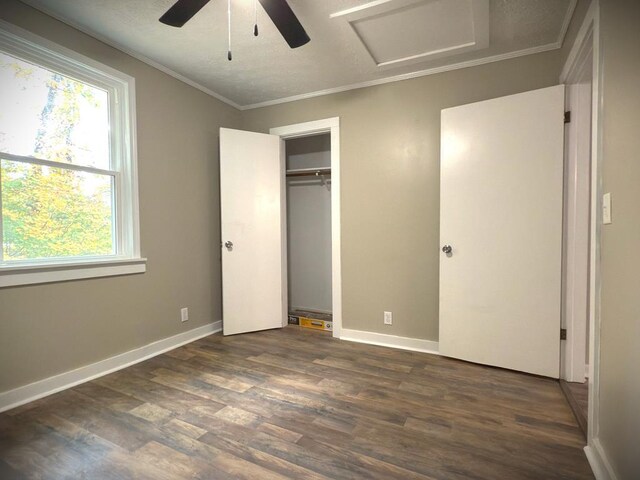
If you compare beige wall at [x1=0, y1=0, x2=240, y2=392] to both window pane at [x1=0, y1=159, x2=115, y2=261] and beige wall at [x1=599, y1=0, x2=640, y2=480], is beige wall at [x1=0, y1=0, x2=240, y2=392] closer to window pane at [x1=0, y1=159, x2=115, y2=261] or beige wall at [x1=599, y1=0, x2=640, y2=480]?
window pane at [x1=0, y1=159, x2=115, y2=261]

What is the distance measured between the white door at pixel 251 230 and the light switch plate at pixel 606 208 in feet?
8.43

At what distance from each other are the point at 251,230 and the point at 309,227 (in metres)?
0.82

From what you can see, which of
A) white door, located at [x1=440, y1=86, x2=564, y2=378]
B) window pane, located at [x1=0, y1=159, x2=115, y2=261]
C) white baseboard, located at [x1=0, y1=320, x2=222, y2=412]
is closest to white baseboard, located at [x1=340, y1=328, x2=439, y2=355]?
white door, located at [x1=440, y1=86, x2=564, y2=378]

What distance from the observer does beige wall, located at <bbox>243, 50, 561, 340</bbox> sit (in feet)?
8.36

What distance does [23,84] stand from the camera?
1839 mm

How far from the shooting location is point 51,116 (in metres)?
1.96

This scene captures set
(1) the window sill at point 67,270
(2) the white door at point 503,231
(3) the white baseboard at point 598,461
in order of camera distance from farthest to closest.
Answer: (2) the white door at point 503,231
(1) the window sill at point 67,270
(3) the white baseboard at point 598,461

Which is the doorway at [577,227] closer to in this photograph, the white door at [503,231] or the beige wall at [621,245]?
the white door at [503,231]

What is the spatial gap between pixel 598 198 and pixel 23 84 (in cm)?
324

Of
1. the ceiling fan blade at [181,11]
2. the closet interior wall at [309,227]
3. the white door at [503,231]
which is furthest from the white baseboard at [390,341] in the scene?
the ceiling fan blade at [181,11]

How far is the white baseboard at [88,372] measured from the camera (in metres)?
1.77

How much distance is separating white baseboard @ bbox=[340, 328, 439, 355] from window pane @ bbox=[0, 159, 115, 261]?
7.30 feet

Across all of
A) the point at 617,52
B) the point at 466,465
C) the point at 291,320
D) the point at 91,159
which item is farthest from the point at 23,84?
the point at 466,465

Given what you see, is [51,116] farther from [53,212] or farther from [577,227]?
[577,227]
